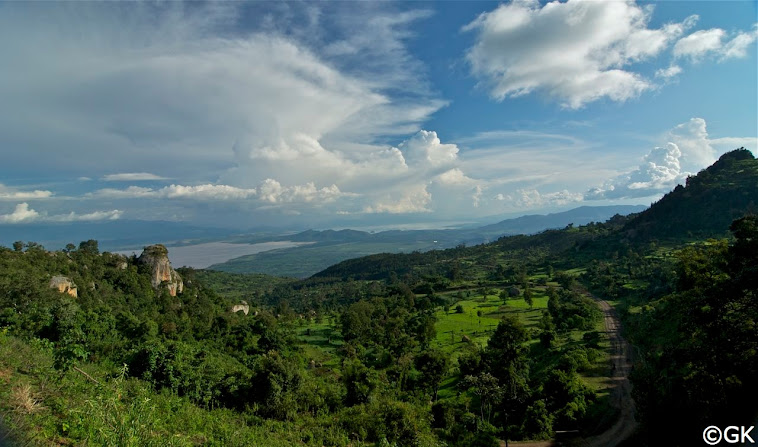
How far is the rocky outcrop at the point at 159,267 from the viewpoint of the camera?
54969mm

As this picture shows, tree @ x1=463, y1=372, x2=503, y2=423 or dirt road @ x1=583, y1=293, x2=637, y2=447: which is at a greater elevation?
tree @ x1=463, y1=372, x2=503, y2=423

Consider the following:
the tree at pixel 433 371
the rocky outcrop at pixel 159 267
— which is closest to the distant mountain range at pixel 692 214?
the tree at pixel 433 371

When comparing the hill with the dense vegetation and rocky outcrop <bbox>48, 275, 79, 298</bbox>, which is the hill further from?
rocky outcrop <bbox>48, 275, 79, 298</bbox>

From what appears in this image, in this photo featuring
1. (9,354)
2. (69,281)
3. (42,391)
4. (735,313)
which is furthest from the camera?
(69,281)

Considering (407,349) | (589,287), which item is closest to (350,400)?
(407,349)

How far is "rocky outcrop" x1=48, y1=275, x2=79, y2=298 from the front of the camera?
1485 inches

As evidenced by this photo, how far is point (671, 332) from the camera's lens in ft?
96.1

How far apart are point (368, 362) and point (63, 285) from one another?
1339 inches

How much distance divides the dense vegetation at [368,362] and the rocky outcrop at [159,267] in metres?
1.47

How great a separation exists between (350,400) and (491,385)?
9.46 meters

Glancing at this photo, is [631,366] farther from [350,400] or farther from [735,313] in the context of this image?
[350,400]

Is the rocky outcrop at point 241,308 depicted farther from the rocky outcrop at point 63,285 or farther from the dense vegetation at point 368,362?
the rocky outcrop at point 63,285

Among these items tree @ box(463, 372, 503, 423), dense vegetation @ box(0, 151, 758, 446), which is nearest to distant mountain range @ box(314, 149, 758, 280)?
dense vegetation @ box(0, 151, 758, 446)

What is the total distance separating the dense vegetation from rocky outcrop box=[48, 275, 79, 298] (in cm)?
74
